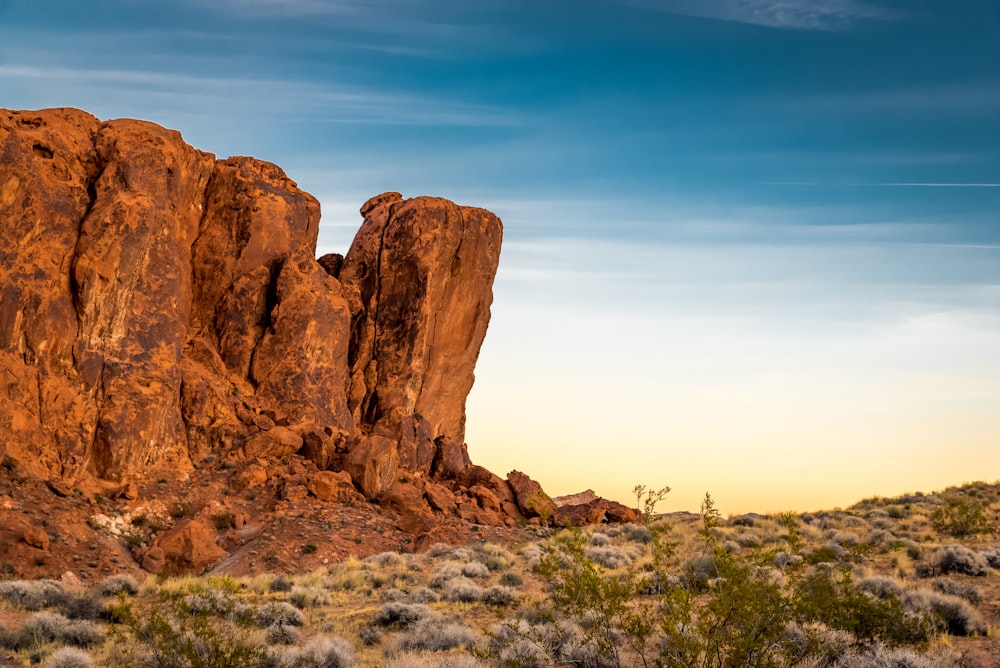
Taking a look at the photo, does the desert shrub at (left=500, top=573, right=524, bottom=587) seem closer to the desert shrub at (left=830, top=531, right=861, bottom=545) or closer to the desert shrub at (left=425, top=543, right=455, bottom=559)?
the desert shrub at (left=425, top=543, right=455, bottom=559)

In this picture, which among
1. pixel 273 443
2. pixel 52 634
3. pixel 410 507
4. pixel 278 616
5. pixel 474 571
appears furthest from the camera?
pixel 273 443

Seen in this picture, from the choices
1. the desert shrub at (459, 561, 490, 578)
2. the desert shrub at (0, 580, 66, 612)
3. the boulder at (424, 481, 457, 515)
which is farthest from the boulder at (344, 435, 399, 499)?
the desert shrub at (0, 580, 66, 612)

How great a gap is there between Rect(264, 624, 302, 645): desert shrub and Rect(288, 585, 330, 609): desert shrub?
128 inches

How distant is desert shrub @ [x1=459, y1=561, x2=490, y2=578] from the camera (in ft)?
71.1

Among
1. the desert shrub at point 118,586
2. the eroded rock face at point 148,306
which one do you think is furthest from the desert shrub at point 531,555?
the eroded rock face at point 148,306

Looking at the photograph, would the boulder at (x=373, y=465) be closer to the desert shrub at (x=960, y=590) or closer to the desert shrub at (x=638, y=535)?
the desert shrub at (x=638, y=535)

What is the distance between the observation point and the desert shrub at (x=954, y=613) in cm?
1324

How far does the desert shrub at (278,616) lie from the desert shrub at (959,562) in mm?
14380

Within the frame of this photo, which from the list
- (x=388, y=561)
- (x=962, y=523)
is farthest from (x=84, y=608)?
(x=962, y=523)

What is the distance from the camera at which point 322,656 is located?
488 inches

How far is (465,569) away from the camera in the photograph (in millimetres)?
21859

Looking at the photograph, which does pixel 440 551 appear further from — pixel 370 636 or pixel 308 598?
pixel 370 636

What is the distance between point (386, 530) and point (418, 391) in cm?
1527

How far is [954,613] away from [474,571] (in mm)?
11932
